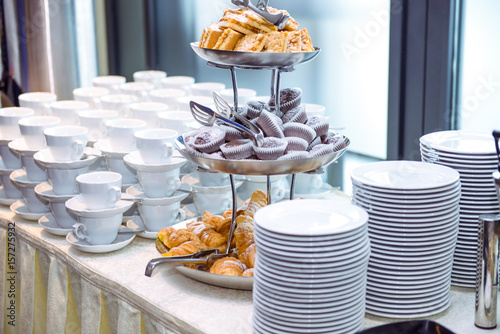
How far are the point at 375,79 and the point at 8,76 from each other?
196 cm

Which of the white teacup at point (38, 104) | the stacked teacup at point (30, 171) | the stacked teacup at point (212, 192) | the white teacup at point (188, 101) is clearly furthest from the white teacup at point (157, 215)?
the white teacup at point (38, 104)

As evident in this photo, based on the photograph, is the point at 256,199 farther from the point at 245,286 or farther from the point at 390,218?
the point at 390,218

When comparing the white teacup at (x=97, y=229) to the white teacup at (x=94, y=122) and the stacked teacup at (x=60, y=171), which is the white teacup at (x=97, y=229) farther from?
the white teacup at (x=94, y=122)

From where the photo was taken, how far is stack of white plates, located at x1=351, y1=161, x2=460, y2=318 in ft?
3.38

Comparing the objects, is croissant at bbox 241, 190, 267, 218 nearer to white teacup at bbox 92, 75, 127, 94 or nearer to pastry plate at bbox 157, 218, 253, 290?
pastry plate at bbox 157, 218, 253, 290

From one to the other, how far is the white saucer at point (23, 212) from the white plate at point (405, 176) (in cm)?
94

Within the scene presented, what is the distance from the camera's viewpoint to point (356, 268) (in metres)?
0.95

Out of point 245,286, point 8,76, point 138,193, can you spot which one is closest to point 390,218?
point 245,286

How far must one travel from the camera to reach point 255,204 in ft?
4.53

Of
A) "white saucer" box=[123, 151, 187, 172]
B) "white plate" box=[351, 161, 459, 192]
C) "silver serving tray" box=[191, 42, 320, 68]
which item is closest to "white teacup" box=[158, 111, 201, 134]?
"white saucer" box=[123, 151, 187, 172]

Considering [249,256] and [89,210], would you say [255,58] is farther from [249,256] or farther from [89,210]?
[89,210]

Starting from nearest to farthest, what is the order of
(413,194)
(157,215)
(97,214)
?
(413,194) < (97,214) < (157,215)

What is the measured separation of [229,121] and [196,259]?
28 centimetres

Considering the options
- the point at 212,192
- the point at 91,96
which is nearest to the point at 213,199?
the point at 212,192
